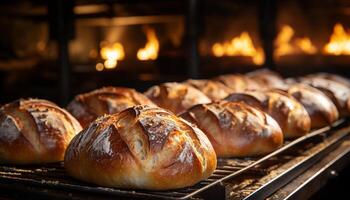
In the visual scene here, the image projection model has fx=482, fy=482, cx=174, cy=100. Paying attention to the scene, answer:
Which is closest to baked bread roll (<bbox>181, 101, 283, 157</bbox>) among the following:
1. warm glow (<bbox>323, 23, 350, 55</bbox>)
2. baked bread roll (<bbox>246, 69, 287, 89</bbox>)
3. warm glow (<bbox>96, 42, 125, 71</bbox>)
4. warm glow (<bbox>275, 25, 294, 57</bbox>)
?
baked bread roll (<bbox>246, 69, 287, 89</bbox>)

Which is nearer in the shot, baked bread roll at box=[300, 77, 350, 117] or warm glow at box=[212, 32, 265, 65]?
baked bread roll at box=[300, 77, 350, 117]

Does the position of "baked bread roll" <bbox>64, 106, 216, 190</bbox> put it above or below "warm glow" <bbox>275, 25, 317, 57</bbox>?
below

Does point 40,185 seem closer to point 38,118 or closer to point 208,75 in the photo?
point 38,118

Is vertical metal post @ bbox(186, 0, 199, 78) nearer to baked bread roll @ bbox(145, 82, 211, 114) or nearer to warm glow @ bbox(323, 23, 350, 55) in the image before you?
baked bread roll @ bbox(145, 82, 211, 114)

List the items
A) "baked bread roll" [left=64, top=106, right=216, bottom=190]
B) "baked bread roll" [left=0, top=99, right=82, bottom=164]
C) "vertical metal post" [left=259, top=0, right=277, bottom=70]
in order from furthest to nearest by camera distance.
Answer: "vertical metal post" [left=259, top=0, right=277, bottom=70], "baked bread roll" [left=0, top=99, right=82, bottom=164], "baked bread roll" [left=64, top=106, right=216, bottom=190]

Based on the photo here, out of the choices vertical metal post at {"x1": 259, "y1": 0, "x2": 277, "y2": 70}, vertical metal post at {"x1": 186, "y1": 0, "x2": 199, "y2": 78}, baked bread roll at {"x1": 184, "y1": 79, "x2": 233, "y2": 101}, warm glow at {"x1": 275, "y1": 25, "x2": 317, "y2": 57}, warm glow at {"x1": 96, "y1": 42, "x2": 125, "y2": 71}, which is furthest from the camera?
warm glow at {"x1": 96, "y1": 42, "x2": 125, "y2": 71}

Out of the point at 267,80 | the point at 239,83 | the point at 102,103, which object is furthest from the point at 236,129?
the point at 267,80

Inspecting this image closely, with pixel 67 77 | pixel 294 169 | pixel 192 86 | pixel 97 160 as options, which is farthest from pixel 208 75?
pixel 97 160
